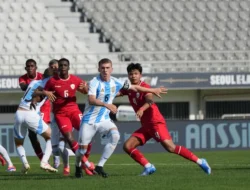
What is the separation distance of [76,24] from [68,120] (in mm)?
20657

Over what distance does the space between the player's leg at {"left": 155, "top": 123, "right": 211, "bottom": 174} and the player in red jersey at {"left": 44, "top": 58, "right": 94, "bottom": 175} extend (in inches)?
54.1

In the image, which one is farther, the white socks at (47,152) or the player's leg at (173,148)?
the white socks at (47,152)

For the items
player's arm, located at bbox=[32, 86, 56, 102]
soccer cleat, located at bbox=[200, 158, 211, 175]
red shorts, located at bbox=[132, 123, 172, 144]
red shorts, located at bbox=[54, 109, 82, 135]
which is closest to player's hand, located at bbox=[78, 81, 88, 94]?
red shorts, located at bbox=[54, 109, 82, 135]

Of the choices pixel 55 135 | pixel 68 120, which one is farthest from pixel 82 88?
pixel 55 135

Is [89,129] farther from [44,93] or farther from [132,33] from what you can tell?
[132,33]

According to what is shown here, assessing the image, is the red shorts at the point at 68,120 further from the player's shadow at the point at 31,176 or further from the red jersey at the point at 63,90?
the player's shadow at the point at 31,176

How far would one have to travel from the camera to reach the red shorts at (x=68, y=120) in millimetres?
15156

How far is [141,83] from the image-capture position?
47.7 feet

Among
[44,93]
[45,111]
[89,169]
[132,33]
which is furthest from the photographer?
[132,33]

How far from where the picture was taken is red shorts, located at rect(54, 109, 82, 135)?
1516 centimetres

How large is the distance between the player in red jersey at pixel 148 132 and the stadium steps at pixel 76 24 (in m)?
20.1

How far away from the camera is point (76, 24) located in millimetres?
35656

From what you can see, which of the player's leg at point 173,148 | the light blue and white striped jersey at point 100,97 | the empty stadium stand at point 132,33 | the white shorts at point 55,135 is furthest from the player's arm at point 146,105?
the empty stadium stand at point 132,33

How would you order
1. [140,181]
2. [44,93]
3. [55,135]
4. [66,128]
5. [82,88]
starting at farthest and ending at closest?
[55,135], [82,88], [66,128], [44,93], [140,181]
